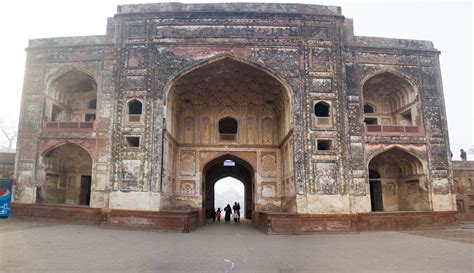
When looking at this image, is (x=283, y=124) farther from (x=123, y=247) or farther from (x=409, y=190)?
(x=123, y=247)

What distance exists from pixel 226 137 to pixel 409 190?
8772 millimetres

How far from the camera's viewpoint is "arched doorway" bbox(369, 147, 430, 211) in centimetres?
1488

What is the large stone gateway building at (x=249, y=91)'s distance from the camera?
44.5ft

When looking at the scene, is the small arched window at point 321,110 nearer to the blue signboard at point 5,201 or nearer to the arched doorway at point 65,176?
the arched doorway at point 65,176

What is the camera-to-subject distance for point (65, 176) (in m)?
16.3

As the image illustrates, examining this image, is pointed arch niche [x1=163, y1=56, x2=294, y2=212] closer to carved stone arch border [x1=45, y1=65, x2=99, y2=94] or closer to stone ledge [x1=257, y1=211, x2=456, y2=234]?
stone ledge [x1=257, y1=211, x2=456, y2=234]

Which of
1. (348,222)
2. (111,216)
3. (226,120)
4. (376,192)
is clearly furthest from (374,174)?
(111,216)

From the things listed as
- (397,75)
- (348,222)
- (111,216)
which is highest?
(397,75)

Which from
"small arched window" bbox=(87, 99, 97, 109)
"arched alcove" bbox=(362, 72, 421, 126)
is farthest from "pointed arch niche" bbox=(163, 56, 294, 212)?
"arched alcove" bbox=(362, 72, 421, 126)

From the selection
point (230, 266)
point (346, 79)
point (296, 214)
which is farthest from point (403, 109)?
point (230, 266)

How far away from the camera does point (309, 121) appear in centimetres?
1406

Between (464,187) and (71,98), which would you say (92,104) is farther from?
(464,187)

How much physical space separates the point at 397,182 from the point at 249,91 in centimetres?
822

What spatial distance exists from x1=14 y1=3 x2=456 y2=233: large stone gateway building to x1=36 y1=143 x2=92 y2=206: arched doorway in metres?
0.06
